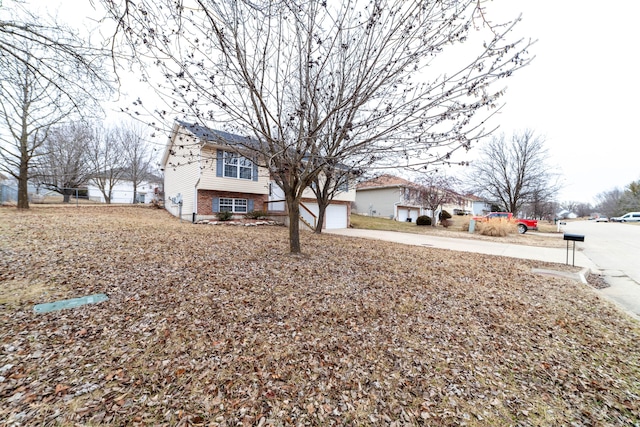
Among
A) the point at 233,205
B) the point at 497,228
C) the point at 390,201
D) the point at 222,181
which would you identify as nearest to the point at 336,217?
the point at 233,205

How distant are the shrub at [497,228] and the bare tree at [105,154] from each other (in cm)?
2951

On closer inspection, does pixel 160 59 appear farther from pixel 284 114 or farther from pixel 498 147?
pixel 498 147

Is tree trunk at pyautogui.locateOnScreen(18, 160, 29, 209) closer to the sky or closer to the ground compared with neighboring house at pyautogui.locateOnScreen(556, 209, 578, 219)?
closer to the sky

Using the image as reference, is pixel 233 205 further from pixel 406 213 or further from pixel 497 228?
pixel 406 213

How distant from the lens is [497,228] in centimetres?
1593

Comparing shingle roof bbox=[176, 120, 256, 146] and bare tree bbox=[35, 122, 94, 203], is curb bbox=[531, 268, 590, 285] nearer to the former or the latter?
shingle roof bbox=[176, 120, 256, 146]

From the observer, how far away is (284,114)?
20.9 feet

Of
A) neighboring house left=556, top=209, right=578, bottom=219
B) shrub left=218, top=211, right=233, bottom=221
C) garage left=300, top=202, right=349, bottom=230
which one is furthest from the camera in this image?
neighboring house left=556, top=209, right=578, bottom=219

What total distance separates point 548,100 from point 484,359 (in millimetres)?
5023

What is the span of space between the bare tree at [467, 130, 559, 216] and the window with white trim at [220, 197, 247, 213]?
21.7 m

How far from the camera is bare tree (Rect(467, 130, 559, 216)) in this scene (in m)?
23.6

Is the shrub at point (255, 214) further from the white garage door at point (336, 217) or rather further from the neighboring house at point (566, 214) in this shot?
the neighboring house at point (566, 214)

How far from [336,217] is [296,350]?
50.4 ft

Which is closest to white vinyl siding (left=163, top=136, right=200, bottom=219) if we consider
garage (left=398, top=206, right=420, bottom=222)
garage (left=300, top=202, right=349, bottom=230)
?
garage (left=300, top=202, right=349, bottom=230)
